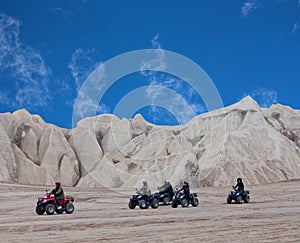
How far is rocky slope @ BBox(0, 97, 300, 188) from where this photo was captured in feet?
197

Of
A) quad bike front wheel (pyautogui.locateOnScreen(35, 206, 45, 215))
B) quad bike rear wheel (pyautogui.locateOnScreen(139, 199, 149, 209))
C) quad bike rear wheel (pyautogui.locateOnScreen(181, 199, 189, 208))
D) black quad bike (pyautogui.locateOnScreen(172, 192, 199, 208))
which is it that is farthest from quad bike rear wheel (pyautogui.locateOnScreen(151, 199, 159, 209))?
quad bike front wheel (pyautogui.locateOnScreen(35, 206, 45, 215))

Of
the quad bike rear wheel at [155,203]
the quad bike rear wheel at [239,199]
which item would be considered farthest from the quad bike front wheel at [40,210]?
the quad bike rear wheel at [239,199]

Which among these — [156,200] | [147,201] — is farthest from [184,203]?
[147,201]

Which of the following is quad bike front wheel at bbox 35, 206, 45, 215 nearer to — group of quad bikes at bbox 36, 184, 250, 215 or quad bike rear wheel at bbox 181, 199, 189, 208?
group of quad bikes at bbox 36, 184, 250, 215

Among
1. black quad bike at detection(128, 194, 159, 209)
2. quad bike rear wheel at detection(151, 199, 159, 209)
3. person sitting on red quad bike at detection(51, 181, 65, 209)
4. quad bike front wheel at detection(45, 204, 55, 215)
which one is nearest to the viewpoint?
quad bike front wheel at detection(45, 204, 55, 215)

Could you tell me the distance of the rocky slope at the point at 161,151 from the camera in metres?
60.2

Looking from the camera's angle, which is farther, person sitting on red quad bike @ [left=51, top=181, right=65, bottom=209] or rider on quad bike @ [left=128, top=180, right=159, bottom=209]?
rider on quad bike @ [left=128, top=180, right=159, bottom=209]

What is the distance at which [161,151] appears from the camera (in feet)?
236

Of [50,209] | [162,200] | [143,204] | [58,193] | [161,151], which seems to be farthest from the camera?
[161,151]

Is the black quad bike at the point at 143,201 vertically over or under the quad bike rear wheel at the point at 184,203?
over

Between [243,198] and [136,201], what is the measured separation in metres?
6.69

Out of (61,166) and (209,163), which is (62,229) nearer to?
(209,163)

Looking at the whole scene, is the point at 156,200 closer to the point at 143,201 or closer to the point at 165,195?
the point at 143,201

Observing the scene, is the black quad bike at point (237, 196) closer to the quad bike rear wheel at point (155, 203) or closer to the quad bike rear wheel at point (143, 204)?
the quad bike rear wheel at point (155, 203)
